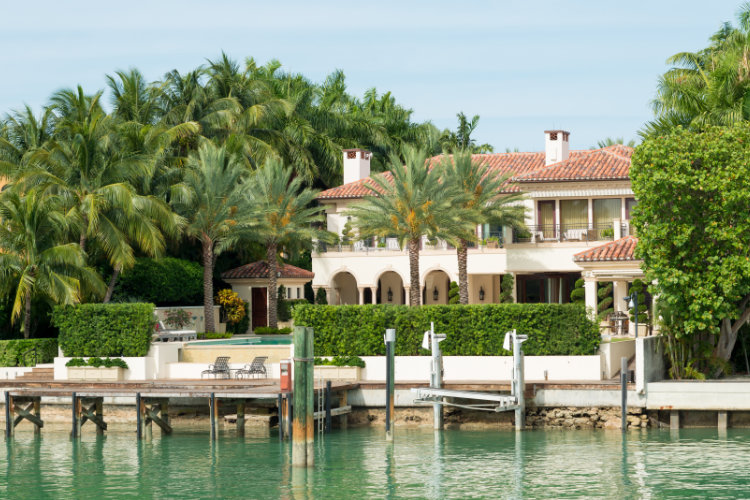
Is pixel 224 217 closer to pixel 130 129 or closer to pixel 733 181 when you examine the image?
pixel 130 129

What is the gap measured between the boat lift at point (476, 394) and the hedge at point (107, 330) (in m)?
11.6

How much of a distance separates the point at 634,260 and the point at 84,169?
911 inches

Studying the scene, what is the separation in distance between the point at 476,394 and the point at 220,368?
9857mm

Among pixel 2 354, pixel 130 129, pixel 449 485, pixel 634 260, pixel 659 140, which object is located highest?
pixel 130 129

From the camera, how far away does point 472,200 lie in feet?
171

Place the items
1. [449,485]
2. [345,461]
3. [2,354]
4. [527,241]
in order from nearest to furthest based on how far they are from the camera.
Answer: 1. [449,485]
2. [345,461]
3. [2,354]
4. [527,241]

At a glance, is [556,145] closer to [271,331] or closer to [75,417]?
[271,331]

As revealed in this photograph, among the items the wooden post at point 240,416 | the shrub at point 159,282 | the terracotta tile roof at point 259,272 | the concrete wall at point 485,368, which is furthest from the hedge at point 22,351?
the terracotta tile roof at point 259,272

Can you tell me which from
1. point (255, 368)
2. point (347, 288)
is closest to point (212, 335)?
point (255, 368)

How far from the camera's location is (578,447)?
3403 centimetres

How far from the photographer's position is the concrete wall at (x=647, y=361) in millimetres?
36469

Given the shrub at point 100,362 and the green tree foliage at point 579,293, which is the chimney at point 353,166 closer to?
the green tree foliage at point 579,293

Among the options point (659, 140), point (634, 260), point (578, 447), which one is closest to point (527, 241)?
point (634, 260)

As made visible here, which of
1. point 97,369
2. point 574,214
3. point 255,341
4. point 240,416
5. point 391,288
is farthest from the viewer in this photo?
point 391,288
